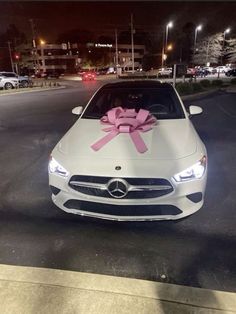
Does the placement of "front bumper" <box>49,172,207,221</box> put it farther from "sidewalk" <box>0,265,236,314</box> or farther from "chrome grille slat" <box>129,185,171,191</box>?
"sidewalk" <box>0,265,236,314</box>

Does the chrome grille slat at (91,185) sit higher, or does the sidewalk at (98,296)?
the chrome grille slat at (91,185)

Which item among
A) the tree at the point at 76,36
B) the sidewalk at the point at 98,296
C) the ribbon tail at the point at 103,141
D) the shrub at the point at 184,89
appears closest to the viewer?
the sidewalk at the point at 98,296

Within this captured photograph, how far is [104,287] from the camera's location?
2.53 meters

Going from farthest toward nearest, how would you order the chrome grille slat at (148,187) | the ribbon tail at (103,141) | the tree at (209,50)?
the tree at (209,50) < the ribbon tail at (103,141) < the chrome grille slat at (148,187)

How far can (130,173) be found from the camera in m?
2.95

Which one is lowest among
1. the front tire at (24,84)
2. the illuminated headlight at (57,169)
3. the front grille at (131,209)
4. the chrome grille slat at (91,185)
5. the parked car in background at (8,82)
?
the front tire at (24,84)

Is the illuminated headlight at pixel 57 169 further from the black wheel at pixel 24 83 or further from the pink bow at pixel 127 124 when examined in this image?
the black wheel at pixel 24 83

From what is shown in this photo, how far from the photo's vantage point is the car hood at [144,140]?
3180mm

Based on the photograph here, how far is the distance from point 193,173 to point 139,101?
1989 millimetres

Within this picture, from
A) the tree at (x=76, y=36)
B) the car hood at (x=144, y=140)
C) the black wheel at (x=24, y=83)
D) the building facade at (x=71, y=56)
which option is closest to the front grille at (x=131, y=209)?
the car hood at (x=144, y=140)

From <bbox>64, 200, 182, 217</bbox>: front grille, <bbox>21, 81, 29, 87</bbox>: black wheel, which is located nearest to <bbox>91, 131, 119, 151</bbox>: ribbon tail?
<bbox>64, 200, 182, 217</bbox>: front grille

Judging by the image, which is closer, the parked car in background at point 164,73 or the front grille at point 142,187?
the front grille at point 142,187

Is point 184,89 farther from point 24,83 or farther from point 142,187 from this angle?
point 24,83

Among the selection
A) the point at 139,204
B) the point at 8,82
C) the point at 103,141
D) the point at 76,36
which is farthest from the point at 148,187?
the point at 76,36
